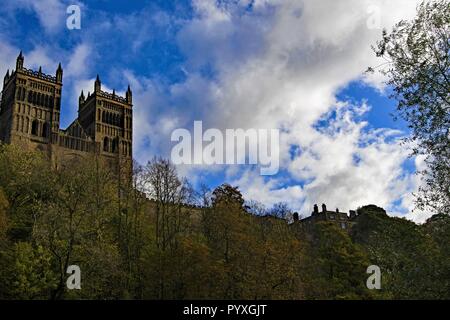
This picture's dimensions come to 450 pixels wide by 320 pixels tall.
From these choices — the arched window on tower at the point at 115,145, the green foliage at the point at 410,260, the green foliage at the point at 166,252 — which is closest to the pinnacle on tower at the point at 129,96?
the arched window on tower at the point at 115,145

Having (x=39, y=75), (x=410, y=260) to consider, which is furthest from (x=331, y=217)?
(x=410, y=260)

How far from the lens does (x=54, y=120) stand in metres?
92.6

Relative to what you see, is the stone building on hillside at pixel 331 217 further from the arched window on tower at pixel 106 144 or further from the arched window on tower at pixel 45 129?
the arched window on tower at pixel 45 129

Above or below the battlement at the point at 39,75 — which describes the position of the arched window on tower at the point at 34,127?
below

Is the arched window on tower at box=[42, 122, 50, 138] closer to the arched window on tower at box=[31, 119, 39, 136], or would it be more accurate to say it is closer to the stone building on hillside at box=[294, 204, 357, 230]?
the arched window on tower at box=[31, 119, 39, 136]

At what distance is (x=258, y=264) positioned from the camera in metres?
30.3

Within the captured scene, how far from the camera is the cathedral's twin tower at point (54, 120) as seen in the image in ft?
290

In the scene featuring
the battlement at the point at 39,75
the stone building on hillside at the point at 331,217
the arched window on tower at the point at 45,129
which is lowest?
the stone building on hillside at the point at 331,217

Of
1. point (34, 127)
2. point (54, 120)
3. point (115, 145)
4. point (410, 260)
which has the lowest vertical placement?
point (410, 260)

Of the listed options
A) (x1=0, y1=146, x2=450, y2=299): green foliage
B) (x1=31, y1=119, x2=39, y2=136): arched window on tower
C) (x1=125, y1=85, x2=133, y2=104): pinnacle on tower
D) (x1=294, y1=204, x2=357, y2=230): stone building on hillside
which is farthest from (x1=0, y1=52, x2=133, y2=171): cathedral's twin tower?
(x1=0, y1=146, x2=450, y2=299): green foliage

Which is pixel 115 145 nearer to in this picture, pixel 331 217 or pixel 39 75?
pixel 39 75
